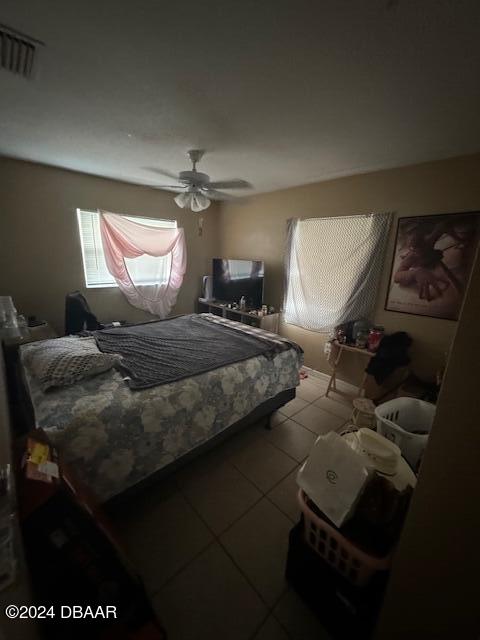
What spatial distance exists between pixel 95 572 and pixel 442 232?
120 inches

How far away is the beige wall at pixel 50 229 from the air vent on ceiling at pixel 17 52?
1811mm

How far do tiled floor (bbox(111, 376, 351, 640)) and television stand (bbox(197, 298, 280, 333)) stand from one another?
165 cm

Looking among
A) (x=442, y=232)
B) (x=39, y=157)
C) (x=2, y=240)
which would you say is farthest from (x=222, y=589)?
(x=39, y=157)

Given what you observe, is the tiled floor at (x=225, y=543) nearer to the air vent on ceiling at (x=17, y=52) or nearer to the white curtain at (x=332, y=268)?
the white curtain at (x=332, y=268)

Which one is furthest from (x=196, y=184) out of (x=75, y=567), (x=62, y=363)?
(x=75, y=567)

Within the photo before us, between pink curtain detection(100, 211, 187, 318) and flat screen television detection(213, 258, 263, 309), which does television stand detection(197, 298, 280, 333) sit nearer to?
flat screen television detection(213, 258, 263, 309)

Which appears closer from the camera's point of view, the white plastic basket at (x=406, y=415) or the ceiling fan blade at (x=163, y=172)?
the white plastic basket at (x=406, y=415)

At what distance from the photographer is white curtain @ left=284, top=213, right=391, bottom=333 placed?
8.25 ft

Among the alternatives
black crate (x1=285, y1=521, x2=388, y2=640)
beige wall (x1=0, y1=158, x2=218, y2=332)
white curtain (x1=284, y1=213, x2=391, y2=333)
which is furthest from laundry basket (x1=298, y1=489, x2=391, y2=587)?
beige wall (x1=0, y1=158, x2=218, y2=332)

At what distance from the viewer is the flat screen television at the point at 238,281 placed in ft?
11.5

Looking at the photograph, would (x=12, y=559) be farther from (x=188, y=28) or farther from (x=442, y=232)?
(x=442, y=232)

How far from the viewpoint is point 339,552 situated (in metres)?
0.91

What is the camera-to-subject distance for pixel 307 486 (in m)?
0.96

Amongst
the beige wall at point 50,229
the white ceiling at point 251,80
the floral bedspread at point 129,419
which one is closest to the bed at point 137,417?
the floral bedspread at point 129,419
